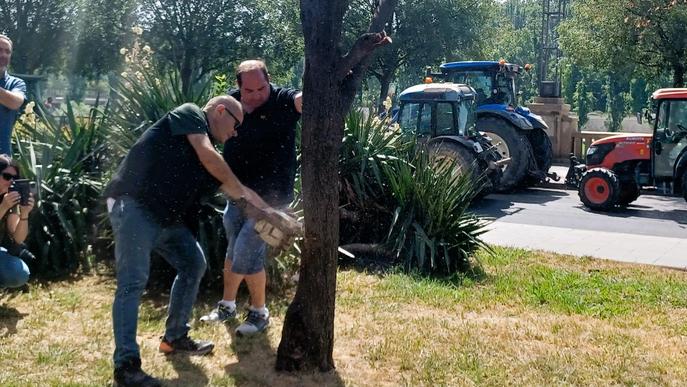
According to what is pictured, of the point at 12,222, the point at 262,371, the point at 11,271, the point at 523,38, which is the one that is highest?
the point at 523,38

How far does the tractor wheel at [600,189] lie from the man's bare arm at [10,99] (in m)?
9.90

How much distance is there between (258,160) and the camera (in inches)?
195

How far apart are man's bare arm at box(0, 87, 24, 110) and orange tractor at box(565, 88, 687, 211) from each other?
991cm

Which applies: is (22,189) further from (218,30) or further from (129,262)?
(218,30)

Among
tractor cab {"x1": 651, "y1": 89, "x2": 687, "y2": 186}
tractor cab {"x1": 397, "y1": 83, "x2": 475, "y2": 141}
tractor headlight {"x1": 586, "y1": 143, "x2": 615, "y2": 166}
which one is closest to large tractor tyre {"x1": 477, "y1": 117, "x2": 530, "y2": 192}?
tractor cab {"x1": 397, "y1": 83, "x2": 475, "y2": 141}

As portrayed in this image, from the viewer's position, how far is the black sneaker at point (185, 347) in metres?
4.45

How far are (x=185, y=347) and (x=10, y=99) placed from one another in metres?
2.42

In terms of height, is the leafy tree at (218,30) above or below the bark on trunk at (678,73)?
above

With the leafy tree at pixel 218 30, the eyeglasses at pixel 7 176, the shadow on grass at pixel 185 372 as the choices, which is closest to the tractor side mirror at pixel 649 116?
the shadow on grass at pixel 185 372

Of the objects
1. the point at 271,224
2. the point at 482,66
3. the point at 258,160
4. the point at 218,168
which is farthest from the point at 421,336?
the point at 482,66

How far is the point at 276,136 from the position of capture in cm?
497

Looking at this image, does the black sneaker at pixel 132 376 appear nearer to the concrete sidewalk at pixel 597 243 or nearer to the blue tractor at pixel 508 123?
the concrete sidewalk at pixel 597 243

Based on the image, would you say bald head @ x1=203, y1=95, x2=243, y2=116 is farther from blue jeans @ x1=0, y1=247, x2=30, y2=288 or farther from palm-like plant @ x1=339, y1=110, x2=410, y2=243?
palm-like plant @ x1=339, y1=110, x2=410, y2=243

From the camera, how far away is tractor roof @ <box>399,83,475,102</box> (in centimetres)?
1391
